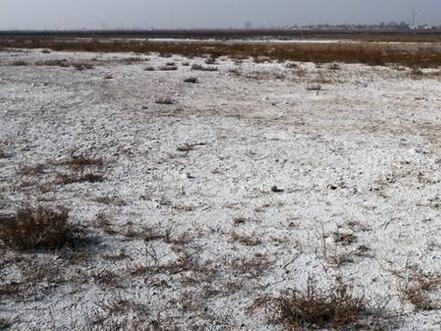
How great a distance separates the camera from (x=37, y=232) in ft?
16.3

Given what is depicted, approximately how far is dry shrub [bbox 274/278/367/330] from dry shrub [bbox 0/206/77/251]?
2231 millimetres

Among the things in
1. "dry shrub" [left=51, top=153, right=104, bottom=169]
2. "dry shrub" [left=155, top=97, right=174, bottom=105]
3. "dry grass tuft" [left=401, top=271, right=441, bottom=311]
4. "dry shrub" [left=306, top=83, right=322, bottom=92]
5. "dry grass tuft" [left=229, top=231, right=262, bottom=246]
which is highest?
"dry shrub" [left=306, top=83, right=322, bottom=92]

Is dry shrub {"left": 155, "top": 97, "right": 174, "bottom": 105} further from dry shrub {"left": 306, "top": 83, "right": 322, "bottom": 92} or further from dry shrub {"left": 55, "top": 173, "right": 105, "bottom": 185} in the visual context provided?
dry shrub {"left": 55, "top": 173, "right": 105, "bottom": 185}

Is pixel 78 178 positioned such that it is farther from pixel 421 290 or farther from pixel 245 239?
pixel 421 290

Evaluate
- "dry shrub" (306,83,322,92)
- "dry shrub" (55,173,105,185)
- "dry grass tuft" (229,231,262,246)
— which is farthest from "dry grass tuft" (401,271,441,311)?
"dry shrub" (306,83,322,92)

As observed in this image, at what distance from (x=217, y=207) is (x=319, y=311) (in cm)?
248

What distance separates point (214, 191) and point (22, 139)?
4.18 m

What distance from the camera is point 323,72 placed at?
882 inches

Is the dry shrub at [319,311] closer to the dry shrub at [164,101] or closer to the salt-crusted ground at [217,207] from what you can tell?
the salt-crusted ground at [217,207]

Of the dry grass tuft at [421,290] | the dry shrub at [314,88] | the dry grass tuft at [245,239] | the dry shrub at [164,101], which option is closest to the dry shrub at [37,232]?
the dry grass tuft at [245,239]

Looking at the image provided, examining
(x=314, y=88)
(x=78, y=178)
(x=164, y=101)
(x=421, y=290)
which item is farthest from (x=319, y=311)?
(x=314, y=88)

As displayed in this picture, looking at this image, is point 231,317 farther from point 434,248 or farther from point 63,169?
point 63,169

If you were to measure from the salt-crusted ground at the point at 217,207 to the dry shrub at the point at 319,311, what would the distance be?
0.48ft

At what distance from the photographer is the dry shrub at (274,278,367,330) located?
376cm
